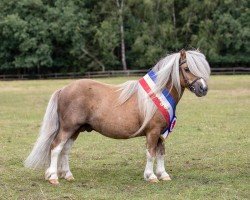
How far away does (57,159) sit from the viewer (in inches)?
348

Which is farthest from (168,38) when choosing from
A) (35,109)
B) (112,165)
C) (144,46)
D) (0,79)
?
(112,165)

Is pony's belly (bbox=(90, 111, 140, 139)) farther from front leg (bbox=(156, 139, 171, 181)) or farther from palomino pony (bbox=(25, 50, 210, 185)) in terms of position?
front leg (bbox=(156, 139, 171, 181))

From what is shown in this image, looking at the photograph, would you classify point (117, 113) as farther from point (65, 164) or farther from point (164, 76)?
point (65, 164)

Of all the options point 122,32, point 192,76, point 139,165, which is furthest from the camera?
point 122,32

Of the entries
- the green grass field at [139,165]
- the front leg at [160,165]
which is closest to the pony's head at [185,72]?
the front leg at [160,165]

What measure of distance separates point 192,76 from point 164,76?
18.5 inches

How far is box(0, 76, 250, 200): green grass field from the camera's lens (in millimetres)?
7844

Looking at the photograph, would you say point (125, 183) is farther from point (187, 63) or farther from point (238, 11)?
point (238, 11)

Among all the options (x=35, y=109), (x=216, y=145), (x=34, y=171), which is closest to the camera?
(x=34, y=171)

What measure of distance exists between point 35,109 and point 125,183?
14.8 meters

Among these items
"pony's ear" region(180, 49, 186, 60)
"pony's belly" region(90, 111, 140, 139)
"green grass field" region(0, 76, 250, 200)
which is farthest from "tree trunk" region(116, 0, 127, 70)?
"pony's belly" region(90, 111, 140, 139)

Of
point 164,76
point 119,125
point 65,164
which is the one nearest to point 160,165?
point 119,125

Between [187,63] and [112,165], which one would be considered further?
[112,165]

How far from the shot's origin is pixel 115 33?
194 feet
